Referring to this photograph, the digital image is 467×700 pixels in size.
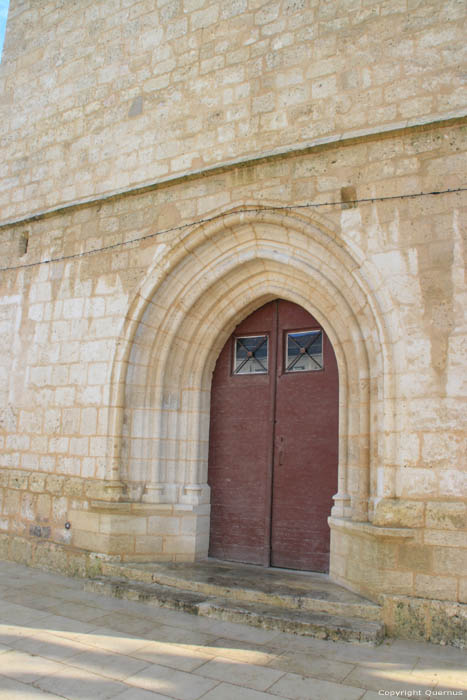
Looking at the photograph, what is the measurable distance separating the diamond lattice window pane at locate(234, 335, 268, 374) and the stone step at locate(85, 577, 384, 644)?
1.87m

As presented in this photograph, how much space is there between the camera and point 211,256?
4617mm

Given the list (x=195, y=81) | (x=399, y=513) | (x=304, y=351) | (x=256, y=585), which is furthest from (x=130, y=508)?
(x=195, y=81)

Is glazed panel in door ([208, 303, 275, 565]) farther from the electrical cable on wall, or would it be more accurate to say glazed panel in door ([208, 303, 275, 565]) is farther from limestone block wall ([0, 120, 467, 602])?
the electrical cable on wall

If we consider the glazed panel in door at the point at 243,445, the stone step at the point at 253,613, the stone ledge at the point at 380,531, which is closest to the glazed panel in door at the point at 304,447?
the glazed panel in door at the point at 243,445

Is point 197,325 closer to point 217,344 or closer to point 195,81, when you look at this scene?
point 217,344

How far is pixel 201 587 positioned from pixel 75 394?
1.98 metres

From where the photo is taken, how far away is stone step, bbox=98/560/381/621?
3430 millimetres

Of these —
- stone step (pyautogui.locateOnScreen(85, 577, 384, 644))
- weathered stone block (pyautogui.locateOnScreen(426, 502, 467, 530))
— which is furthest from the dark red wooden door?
weathered stone block (pyautogui.locateOnScreen(426, 502, 467, 530))

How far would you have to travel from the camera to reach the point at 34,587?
429 cm

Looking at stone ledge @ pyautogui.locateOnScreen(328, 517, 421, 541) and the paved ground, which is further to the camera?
stone ledge @ pyautogui.locateOnScreen(328, 517, 421, 541)

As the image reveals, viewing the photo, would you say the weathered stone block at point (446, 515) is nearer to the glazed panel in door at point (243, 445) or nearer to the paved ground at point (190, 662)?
the paved ground at point (190, 662)

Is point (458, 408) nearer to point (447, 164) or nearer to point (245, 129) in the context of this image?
point (447, 164)

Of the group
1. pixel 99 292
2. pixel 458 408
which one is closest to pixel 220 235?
pixel 99 292

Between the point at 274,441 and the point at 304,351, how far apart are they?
2.57 ft
